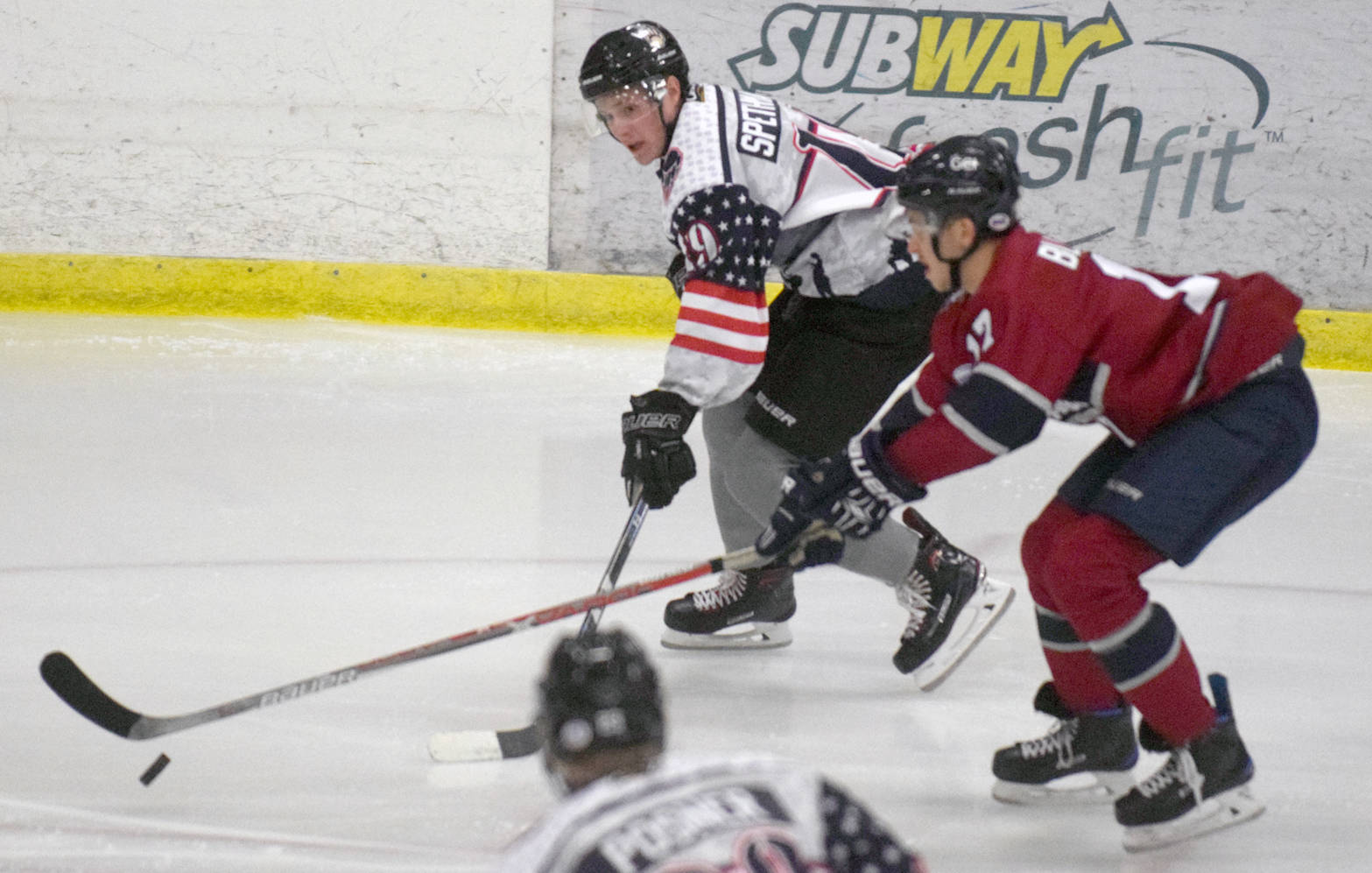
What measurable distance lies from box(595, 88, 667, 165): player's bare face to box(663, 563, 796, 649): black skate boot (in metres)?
0.72

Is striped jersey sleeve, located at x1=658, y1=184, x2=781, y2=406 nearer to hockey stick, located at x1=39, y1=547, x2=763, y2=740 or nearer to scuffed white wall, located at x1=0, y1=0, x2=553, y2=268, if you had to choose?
hockey stick, located at x1=39, y1=547, x2=763, y2=740

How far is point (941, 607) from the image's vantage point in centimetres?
243

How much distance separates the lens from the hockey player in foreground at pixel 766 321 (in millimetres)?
2258

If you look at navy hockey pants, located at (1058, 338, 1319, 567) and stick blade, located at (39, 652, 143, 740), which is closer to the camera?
navy hockey pants, located at (1058, 338, 1319, 567)

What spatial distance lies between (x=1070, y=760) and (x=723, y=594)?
772 millimetres

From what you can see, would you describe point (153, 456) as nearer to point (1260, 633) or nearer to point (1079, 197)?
point (1260, 633)

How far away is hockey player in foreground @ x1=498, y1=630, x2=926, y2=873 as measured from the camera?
35.9 inches

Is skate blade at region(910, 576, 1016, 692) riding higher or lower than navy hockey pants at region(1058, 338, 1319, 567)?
lower

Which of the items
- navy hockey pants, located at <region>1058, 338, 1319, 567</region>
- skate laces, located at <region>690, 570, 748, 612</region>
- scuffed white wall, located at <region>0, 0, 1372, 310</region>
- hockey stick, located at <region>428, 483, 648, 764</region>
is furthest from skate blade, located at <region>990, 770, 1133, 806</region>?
scuffed white wall, located at <region>0, 0, 1372, 310</region>

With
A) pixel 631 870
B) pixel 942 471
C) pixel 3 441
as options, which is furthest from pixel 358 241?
pixel 631 870

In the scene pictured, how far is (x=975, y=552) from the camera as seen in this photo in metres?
3.17

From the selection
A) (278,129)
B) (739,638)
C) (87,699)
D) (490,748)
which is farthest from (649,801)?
(278,129)

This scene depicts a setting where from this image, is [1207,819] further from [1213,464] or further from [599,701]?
[599,701]

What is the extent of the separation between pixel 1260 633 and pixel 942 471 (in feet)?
3.87
